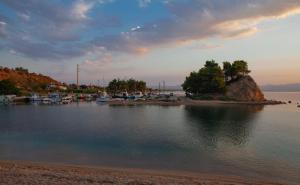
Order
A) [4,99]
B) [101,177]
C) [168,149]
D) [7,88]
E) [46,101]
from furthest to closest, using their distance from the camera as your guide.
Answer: [7,88]
[46,101]
[4,99]
[168,149]
[101,177]

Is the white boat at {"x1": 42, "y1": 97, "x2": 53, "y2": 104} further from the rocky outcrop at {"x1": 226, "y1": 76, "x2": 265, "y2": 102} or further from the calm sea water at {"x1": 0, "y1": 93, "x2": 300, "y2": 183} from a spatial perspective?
the calm sea water at {"x1": 0, "y1": 93, "x2": 300, "y2": 183}

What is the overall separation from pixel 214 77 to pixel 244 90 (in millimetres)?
14012

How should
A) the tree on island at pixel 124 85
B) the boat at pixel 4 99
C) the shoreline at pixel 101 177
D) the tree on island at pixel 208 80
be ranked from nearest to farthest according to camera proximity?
the shoreline at pixel 101 177
the boat at pixel 4 99
the tree on island at pixel 208 80
the tree on island at pixel 124 85

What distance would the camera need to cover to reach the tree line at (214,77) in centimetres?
12650

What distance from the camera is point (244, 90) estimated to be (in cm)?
12738

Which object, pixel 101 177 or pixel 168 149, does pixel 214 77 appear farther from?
pixel 101 177

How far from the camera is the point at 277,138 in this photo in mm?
41469

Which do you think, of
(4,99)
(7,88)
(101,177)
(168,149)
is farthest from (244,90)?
(101,177)

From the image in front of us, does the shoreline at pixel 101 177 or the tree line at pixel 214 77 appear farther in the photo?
the tree line at pixel 214 77

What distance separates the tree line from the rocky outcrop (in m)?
3.35

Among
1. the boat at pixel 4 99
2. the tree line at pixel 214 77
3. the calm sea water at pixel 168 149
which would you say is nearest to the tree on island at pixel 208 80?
the tree line at pixel 214 77

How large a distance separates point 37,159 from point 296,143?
29681mm

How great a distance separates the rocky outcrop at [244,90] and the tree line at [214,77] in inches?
132

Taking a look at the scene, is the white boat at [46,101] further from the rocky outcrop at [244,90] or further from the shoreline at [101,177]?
the shoreline at [101,177]
